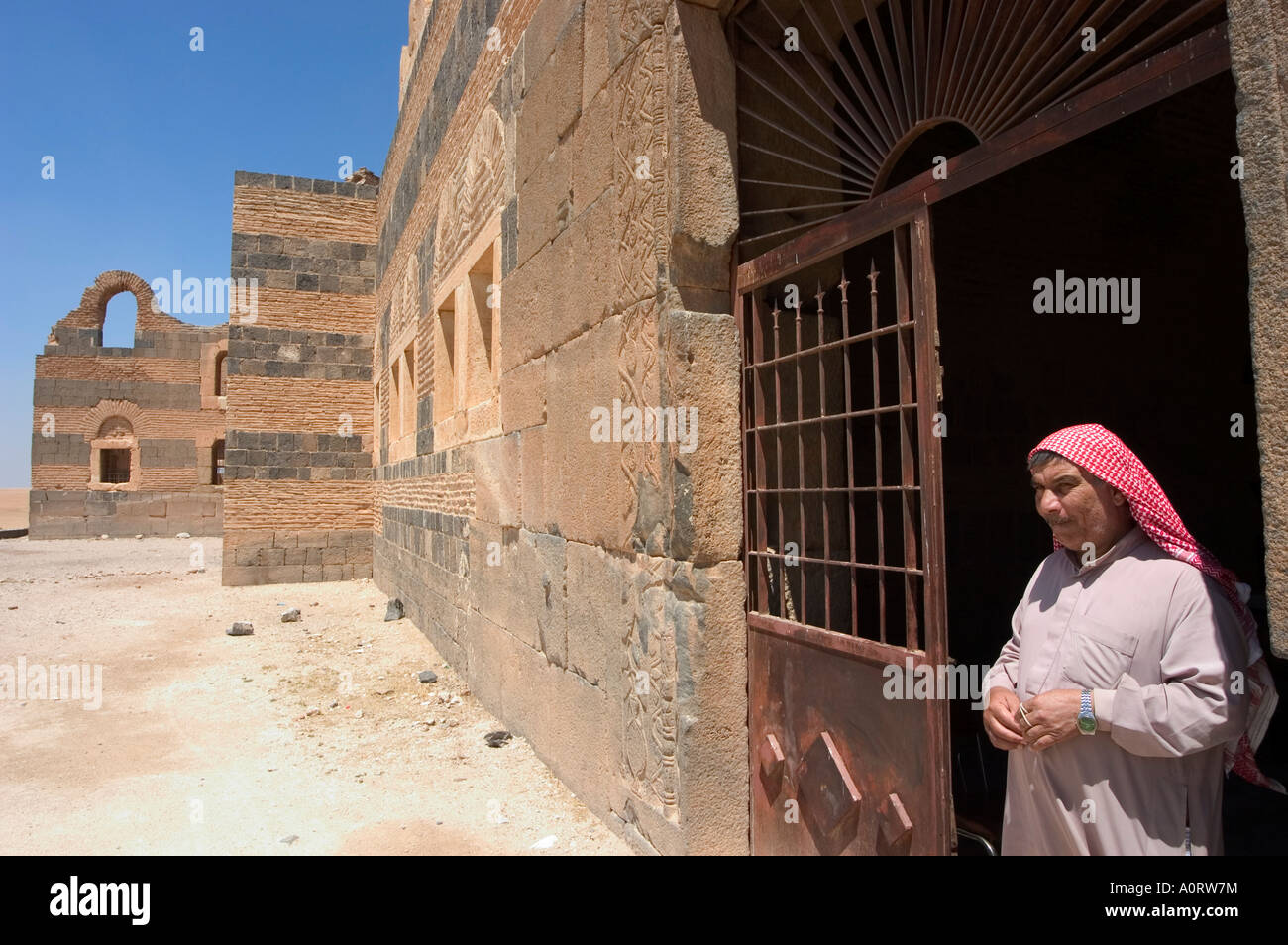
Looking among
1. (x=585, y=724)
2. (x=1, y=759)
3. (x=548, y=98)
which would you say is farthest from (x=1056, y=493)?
(x=1, y=759)

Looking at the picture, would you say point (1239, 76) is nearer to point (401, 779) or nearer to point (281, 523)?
point (401, 779)

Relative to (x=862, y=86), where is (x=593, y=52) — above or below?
above

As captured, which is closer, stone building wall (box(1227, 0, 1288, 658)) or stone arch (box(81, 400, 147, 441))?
stone building wall (box(1227, 0, 1288, 658))

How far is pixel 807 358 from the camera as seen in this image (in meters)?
3.06

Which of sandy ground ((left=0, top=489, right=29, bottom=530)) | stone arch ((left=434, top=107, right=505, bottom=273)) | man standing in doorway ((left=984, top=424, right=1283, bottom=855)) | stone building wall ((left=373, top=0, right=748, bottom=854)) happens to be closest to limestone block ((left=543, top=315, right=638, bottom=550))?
stone building wall ((left=373, top=0, right=748, bottom=854))

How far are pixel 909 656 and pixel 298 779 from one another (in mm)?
3498

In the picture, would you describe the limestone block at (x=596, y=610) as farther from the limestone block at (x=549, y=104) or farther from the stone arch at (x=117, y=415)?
the stone arch at (x=117, y=415)

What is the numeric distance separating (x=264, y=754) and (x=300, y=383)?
9110 millimetres

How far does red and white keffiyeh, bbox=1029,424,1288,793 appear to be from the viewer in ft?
5.32

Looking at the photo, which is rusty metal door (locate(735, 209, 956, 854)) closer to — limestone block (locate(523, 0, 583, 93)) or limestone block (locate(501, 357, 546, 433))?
limestone block (locate(501, 357, 546, 433))

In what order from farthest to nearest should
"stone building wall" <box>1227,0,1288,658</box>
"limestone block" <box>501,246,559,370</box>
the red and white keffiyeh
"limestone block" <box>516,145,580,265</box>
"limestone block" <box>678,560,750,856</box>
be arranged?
"limestone block" <box>501,246,559,370</box> < "limestone block" <box>516,145,580,265</box> < "limestone block" <box>678,560,750,856</box> < the red and white keffiyeh < "stone building wall" <box>1227,0,1288,658</box>

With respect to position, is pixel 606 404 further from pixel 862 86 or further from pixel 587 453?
pixel 862 86

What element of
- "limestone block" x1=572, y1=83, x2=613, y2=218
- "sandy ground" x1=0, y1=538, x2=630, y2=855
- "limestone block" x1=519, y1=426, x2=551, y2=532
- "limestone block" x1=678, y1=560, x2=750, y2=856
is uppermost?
"limestone block" x1=572, y1=83, x2=613, y2=218

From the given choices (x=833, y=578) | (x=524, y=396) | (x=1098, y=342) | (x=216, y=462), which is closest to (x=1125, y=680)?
(x=833, y=578)
